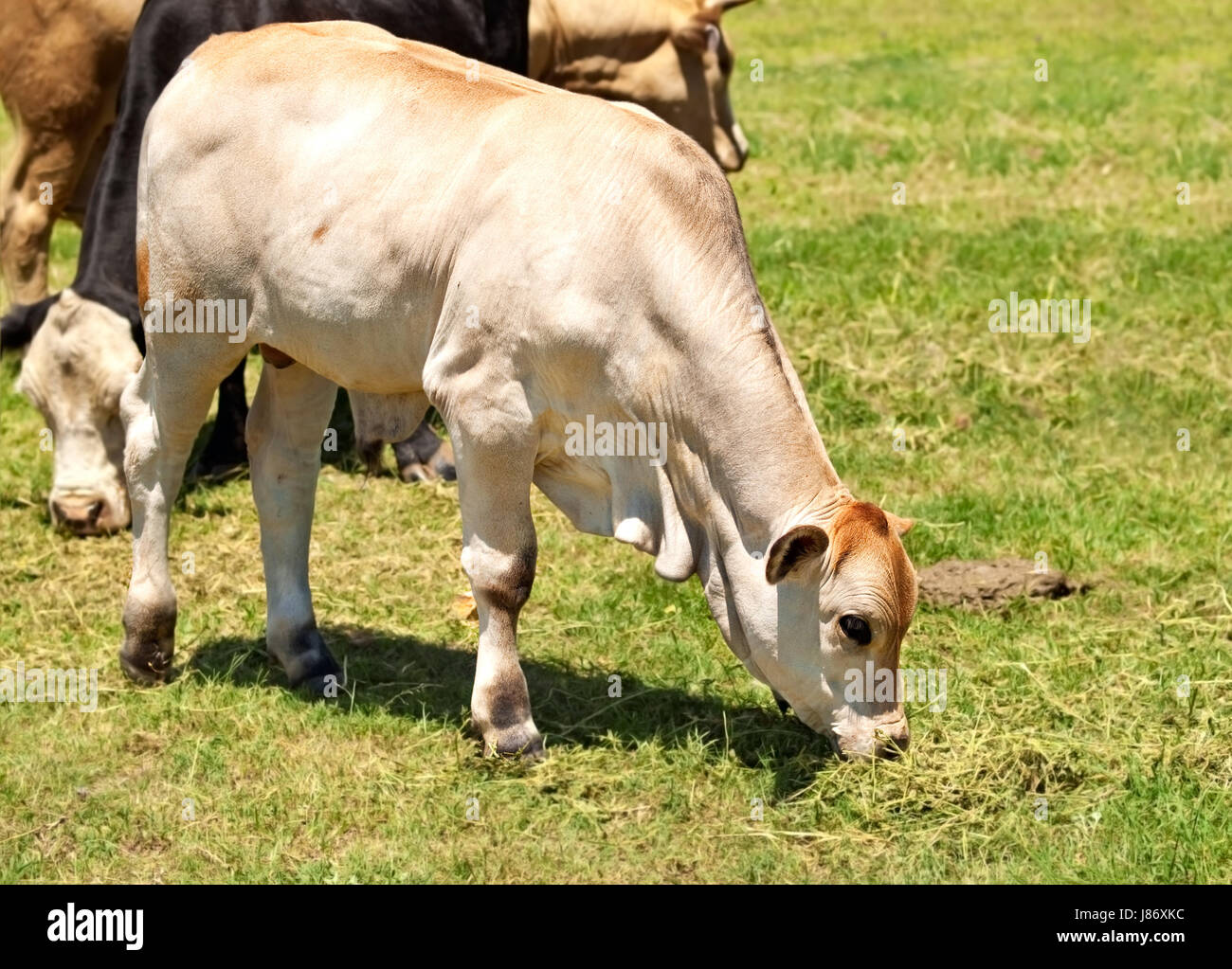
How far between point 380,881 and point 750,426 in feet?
5.92

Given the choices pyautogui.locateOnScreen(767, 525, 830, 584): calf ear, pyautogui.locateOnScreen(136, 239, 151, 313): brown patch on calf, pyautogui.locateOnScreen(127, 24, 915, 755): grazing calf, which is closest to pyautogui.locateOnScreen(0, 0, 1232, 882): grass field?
pyautogui.locateOnScreen(127, 24, 915, 755): grazing calf

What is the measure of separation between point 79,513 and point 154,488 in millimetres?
1804

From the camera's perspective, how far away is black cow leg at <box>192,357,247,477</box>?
9.65 metres

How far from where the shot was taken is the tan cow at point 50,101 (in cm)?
1031

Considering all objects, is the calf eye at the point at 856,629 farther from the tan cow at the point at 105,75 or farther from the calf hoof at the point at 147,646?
the tan cow at the point at 105,75

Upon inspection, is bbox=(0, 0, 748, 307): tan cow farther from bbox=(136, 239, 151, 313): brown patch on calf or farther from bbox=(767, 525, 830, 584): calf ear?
bbox=(767, 525, 830, 584): calf ear

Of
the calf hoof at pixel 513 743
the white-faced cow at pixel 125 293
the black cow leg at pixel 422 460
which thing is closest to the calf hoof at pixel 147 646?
the white-faced cow at pixel 125 293

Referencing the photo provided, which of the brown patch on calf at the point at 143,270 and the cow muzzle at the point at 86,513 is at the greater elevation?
the brown patch on calf at the point at 143,270

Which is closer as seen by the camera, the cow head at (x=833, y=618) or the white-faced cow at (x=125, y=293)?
the cow head at (x=833, y=618)

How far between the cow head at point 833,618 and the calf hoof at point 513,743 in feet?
2.63

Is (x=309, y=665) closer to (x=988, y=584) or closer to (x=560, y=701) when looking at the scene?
(x=560, y=701)

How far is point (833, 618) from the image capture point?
226 inches

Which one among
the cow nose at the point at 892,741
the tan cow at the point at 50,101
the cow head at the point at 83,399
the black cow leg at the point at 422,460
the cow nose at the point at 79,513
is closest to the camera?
the cow nose at the point at 892,741
